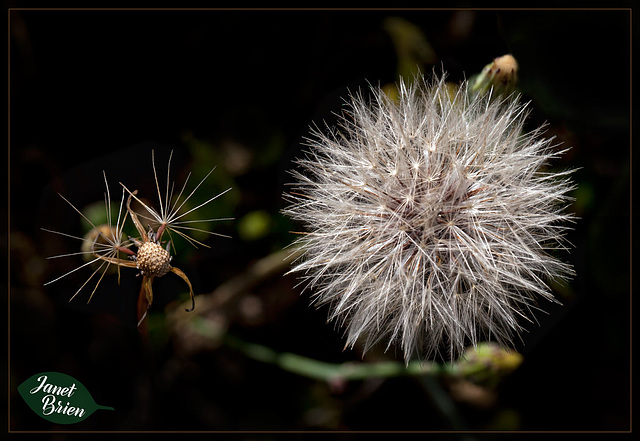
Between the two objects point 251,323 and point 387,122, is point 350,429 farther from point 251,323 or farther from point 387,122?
point 387,122

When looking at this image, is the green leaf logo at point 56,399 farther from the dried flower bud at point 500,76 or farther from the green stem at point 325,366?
the dried flower bud at point 500,76

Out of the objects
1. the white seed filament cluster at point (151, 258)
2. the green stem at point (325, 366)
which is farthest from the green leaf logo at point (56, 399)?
the white seed filament cluster at point (151, 258)

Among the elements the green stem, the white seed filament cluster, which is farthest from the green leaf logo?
the white seed filament cluster

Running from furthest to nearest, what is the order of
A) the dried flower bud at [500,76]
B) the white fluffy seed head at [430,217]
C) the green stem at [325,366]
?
the green stem at [325,366]
the dried flower bud at [500,76]
the white fluffy seed head at [430,217]

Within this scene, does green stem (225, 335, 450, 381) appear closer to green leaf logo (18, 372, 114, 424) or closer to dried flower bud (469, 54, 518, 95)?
green leaf logo (18, 372, 114, 424)

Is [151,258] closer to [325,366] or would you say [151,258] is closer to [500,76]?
[325,366]

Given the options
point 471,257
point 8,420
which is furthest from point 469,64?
point 8,420
